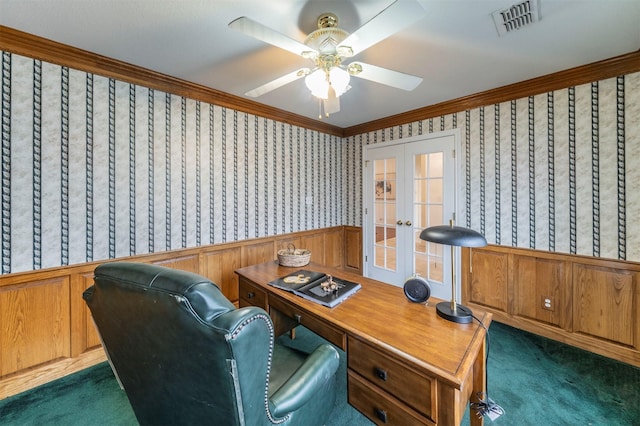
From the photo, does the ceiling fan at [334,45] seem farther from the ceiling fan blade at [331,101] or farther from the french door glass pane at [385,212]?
the french door glass pane at [385,212]

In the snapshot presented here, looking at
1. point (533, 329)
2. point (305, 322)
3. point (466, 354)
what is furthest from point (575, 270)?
point (305, 322)

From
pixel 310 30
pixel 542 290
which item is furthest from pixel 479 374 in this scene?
pixel 310 30

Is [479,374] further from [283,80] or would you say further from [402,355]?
[283,80]

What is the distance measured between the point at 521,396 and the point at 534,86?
2630 mm

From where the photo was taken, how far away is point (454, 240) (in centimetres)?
118

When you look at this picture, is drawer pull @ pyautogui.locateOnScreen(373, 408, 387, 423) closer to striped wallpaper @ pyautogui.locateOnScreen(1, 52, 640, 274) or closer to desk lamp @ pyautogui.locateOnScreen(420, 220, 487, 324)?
desk lamp @ pyautogui.locateOnScreen(420, 220, 487, 324)

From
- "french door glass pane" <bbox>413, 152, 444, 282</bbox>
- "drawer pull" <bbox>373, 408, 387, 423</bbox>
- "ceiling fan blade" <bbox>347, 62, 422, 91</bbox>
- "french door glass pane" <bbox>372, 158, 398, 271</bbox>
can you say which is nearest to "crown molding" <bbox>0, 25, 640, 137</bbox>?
"french door glass pane" <bbox>413, 152, 444, 282</bbox>

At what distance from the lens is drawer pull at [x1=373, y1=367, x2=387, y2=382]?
44.7 inches

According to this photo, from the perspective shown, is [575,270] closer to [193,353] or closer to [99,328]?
[193,353]

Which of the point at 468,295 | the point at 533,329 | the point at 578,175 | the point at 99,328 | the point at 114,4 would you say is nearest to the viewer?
the point at 99,328

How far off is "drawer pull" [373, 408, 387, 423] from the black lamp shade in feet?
2.66

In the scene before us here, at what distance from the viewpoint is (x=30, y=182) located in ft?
5.95

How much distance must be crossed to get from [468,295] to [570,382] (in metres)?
1.14

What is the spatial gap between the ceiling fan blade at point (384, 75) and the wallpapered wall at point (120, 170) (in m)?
1.75
